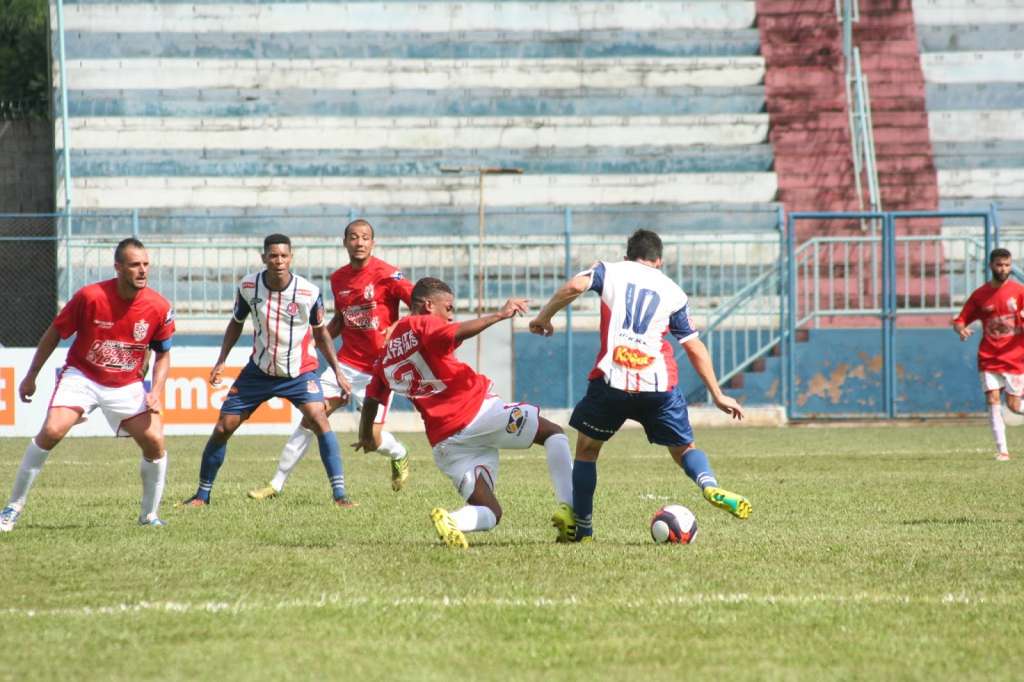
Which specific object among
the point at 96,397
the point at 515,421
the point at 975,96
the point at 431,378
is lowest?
the point at 515,421

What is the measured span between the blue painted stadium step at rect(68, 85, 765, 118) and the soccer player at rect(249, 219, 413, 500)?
51.4 ft

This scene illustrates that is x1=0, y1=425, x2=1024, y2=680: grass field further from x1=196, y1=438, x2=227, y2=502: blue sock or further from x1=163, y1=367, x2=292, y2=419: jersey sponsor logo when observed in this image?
x1=163, y1=367, x2=292, y2=419: jersey sponsor logo

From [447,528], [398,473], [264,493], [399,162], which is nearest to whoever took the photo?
[447,528]

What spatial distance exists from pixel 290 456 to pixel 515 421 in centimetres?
380

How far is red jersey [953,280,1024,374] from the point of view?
15.5 meters

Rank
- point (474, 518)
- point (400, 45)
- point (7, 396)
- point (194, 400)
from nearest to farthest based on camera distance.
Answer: point (474, 518) → point (7, 396) → point (194, 400) → point (400, 45)

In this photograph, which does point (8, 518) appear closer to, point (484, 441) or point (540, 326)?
point (484, 441)

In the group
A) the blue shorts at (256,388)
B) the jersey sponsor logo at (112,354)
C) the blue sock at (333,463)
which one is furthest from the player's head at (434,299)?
the blue shorts at (256,388)

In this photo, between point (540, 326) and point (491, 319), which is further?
point (540, 326)

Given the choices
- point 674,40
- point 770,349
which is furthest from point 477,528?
point 674,40

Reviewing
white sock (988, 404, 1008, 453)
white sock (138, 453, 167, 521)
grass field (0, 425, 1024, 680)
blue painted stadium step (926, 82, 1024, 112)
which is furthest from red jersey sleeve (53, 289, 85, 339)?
blue painted stadium step (926, 82, 1024, 112)

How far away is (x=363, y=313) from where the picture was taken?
42.0 ft

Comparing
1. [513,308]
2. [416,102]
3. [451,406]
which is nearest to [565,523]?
[451,406]

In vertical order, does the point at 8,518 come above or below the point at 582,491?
below
